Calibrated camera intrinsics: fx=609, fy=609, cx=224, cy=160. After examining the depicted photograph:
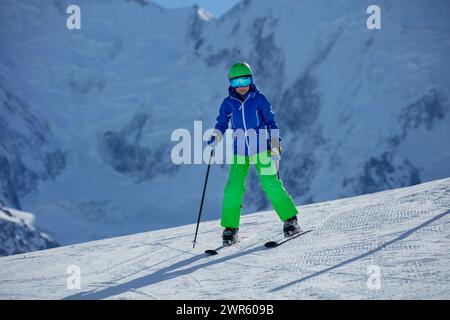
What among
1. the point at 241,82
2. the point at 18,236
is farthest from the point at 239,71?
the point at 18,236

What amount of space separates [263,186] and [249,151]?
0.44 metres

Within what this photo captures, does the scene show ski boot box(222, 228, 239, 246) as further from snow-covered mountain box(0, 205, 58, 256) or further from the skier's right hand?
→ snow-covered mountain box(0, 205, 58, 256)

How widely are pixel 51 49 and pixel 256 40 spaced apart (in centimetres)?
3853

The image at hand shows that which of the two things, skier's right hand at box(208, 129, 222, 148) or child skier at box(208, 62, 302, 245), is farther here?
skier's right hand at box(208, 129, 222, 148)

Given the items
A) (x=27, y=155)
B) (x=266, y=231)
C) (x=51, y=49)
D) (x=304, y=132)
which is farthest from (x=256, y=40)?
(x=266, y=231)

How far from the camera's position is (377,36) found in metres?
86.1

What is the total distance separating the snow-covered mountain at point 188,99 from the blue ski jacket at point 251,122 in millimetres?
67984

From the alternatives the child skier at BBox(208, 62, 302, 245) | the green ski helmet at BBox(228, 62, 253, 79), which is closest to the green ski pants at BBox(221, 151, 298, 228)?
the child skier at BBox(208, 62, 302, 245)

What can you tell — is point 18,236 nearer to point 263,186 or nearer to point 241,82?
point 263,186

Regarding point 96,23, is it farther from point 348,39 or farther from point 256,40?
point 348,39

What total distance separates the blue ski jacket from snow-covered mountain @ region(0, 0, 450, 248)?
2677 inches

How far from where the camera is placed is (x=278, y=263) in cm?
585

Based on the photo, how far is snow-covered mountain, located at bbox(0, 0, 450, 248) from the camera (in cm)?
8125

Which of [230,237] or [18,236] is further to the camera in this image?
[18,236]
